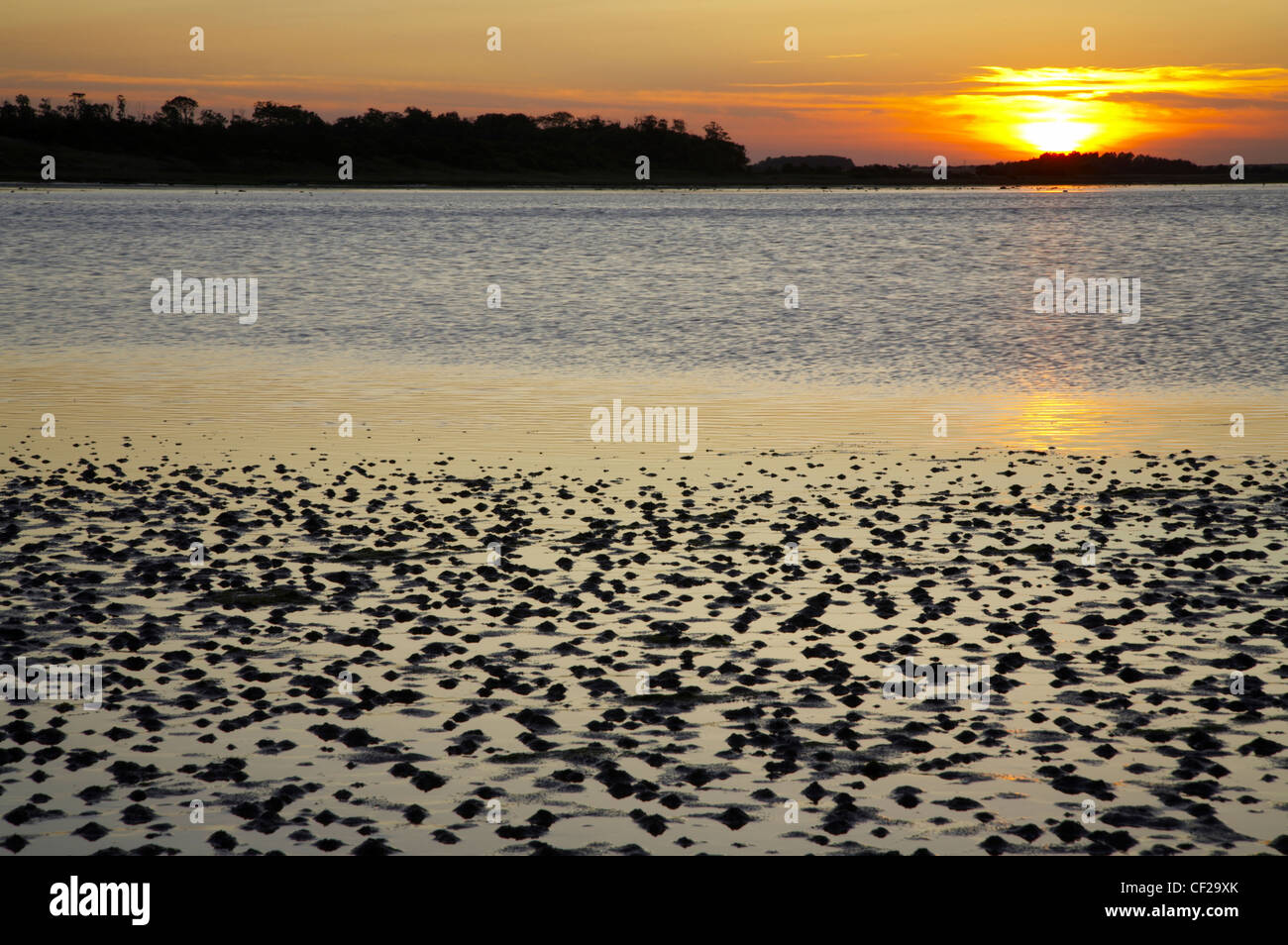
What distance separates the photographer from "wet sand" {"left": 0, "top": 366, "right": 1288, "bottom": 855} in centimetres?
1063

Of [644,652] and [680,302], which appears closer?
[644,652]

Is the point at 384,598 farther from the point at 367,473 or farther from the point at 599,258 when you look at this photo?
the point at 599,258

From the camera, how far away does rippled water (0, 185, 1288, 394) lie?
149ft

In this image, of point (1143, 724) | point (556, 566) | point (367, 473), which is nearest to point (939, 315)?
point (367, 473)

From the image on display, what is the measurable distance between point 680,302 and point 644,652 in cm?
5730

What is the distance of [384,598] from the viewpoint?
16.6 metres

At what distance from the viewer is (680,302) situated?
7069cm

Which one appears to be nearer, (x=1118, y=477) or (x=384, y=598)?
(x=384, y=598)

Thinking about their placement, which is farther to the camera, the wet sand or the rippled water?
the rippled water

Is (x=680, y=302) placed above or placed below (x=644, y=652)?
above

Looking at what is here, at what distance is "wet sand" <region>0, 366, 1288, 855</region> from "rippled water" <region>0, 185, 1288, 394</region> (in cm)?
1896

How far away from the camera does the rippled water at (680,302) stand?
1784 inches

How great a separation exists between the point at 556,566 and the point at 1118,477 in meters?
12.1

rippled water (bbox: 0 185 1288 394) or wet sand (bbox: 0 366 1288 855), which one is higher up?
rippled water (bbox: 0 185 1288 394)
